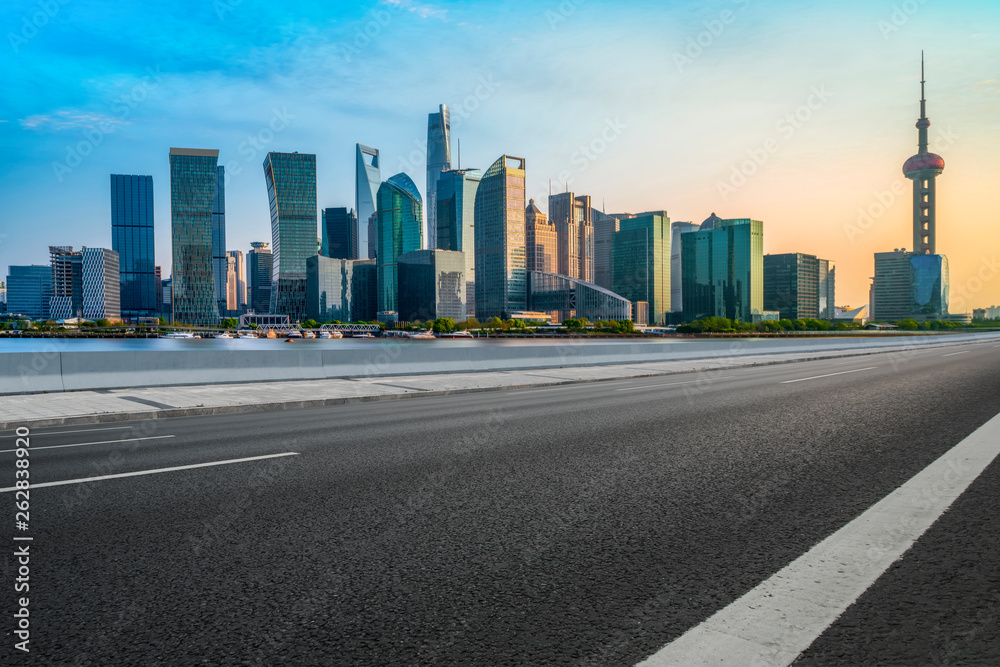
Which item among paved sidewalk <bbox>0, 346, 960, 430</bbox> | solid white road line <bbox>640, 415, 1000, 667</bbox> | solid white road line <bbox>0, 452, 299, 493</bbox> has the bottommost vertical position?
paved sidewalk <bbox>0, 346, 960, 430</bbox>

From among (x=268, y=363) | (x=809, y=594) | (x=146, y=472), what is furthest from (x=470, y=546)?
(x=268, y=363)

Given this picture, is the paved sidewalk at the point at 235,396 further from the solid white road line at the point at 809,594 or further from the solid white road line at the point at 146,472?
the solid white road line at the point at 809,594

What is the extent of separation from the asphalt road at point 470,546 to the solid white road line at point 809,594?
9cm

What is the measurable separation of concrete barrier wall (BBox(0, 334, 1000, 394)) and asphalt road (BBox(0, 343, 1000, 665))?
27.6ft

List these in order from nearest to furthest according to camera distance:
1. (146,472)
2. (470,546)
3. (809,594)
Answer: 1. (809,594)
2. (470,546)
3. (146,472)

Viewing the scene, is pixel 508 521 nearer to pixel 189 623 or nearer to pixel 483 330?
pixel 189 623

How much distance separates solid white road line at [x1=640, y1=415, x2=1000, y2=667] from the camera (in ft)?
8.55

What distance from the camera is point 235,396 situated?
572 inches

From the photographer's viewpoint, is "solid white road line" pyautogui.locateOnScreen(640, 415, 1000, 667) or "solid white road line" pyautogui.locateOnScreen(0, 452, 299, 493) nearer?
"solid white road line" pyautogui.locateOnScreen(640, 415, 1000, 667)

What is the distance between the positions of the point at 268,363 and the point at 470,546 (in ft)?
53.8

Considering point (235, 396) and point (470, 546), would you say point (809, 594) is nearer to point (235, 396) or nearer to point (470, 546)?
point (470, 546)

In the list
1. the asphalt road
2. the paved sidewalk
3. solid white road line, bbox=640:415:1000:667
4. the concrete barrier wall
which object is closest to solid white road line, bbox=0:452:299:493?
the asphalt road

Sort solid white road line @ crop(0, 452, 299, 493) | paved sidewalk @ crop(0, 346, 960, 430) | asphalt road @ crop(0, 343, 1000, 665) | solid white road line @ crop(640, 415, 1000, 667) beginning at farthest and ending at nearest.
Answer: paved sidewalk @ crop(0, 346, 960, 430), solid white road line @ crop(0, 452, 299, 493), asphalt road @ crop(0, 343, 1000, 665), solid white road line @ crop(640, 415, 1000, 667)

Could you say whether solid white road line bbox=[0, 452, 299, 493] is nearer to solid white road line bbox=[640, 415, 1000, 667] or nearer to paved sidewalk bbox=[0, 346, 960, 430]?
solid white road line bbox=[640, 415, 1000, 667]
